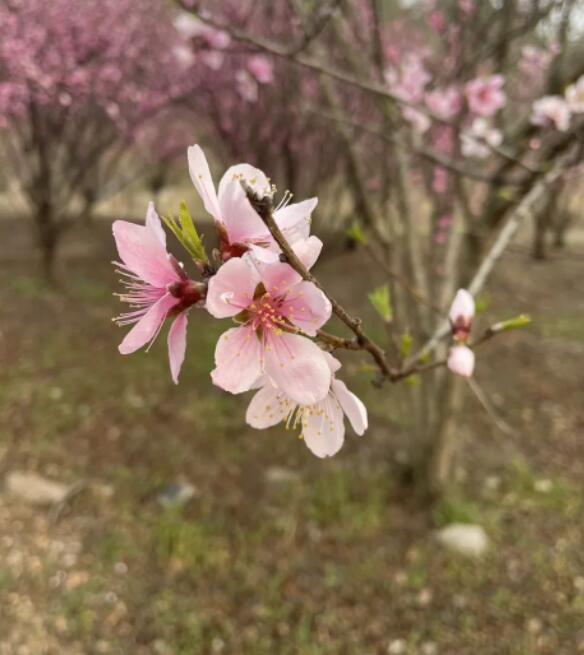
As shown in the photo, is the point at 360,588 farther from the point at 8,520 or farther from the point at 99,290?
the point at 99,290

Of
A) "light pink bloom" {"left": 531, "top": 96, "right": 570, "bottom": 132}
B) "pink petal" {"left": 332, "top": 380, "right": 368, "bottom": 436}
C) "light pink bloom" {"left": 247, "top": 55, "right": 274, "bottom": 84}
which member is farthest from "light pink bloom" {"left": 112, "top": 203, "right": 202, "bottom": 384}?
"light pink bloom" {"left": 247, "top": 55, "right": 274, "bottom": 84}

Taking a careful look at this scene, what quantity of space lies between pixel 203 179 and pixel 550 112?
2.35 meters

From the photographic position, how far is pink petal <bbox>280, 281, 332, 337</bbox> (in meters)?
0.61

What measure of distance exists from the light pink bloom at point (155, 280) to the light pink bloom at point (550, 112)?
2279 millimetres

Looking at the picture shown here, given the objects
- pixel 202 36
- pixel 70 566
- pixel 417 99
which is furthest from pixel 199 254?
pixel 417 99

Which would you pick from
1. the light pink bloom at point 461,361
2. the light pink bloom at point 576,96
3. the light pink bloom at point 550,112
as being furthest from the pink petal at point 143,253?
the light pink bloom at point 576,96

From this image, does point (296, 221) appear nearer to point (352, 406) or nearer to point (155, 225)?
point (155, 225)

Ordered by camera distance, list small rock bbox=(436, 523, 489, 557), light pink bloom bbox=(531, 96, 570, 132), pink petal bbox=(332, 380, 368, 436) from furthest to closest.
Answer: small rock bbox=(436, 523, 489, 557)
light pink bloom bbox=(531, 96, 570, 132)
pink petal bbox=(332, 380, 368, 436)

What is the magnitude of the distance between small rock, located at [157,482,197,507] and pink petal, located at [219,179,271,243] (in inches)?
117

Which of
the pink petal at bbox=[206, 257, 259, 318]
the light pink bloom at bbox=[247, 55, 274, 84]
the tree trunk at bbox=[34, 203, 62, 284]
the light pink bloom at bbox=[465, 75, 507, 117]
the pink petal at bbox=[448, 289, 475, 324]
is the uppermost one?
the pink petal at bbox=[206, 257, 259, 318]

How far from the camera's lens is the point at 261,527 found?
3.22 metres

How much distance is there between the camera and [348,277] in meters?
7.63

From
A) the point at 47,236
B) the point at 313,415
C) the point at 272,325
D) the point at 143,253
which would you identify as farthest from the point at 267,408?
the point at 47,236

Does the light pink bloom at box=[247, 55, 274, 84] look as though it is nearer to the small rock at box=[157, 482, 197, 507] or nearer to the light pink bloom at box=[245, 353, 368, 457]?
the small rock at box=[157, 482, 197, 507]
